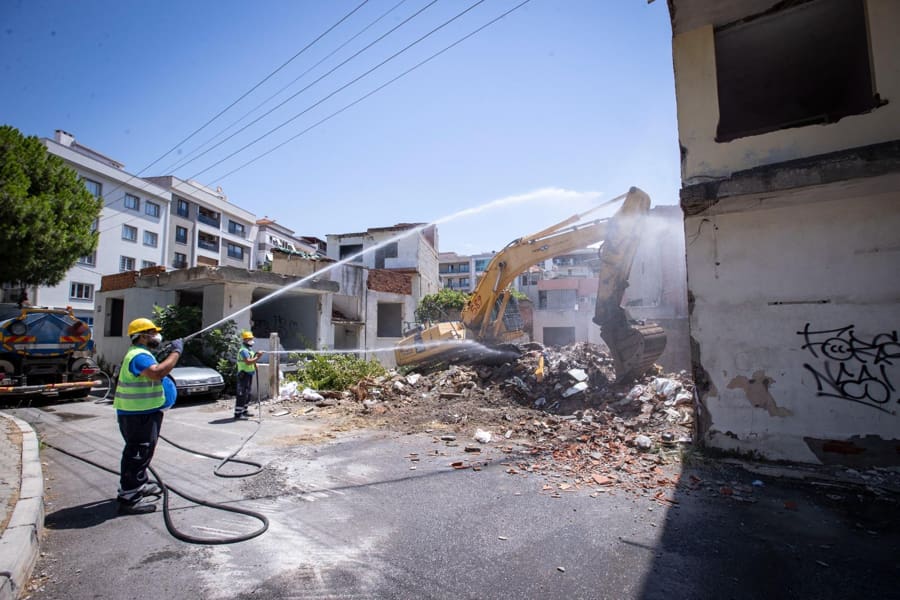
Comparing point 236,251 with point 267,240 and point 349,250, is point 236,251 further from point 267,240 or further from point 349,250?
point 349,250

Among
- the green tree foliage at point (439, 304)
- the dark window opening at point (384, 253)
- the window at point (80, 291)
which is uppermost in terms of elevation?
the dark window opening at point (384, 253)

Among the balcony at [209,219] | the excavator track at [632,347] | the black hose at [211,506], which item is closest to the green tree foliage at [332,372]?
the black hose at [211,506]

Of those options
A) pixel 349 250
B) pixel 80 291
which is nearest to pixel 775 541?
pixel 349 250

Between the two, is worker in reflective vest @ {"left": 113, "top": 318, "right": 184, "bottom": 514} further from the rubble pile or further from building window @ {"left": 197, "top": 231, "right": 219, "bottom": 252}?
building window @ {"left": 197, "top": 231, "right": 219, "bottom": 252}

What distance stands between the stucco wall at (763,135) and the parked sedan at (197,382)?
1119 cm

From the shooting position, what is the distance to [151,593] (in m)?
2.77

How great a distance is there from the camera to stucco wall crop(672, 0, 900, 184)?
16.5ft

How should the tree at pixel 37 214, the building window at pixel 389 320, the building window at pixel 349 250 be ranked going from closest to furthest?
the tree at pixel 37 214, the building window at pixel 389 320, the building window at pixel 349 250

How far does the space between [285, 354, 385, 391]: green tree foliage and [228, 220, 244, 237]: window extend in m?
38.0

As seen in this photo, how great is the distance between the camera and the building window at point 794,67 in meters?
5.85

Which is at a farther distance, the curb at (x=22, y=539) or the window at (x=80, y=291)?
the window at (x=80, y=291)

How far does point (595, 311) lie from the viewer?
8828mm

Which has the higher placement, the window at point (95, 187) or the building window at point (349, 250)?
the window at point (95, 187)

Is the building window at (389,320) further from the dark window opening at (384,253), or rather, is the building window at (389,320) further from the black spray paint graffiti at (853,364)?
the black spray paint graffiti at (853,364)
